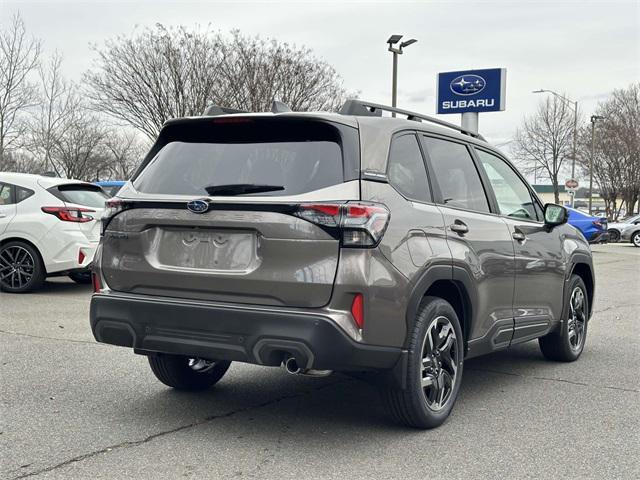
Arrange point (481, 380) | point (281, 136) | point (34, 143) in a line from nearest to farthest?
point (281, 136), point (481, 380), point (34, 143)

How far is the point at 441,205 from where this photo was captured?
459 cm

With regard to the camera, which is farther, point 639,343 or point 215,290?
point 639,343

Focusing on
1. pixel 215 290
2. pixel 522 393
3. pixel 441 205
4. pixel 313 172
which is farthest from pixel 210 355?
pixel 522 393

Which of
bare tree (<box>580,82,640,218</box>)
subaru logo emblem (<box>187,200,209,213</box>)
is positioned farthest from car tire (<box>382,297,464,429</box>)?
bare tree (<box>580,82,640,218</box>)

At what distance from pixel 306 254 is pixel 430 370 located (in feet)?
3.68

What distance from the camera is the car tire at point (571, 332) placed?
6309 millimetres

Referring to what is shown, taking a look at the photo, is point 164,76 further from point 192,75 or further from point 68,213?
point 68,213

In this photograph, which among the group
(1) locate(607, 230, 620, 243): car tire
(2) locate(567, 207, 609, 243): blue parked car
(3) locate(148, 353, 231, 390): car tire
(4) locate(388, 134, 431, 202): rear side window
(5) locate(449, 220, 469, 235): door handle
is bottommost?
(1) locate(607, 230, 620, 243): car tire

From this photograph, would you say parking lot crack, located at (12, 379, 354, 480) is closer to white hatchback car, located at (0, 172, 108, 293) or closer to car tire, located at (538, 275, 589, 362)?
car tire, located at (538, 275, 589, 362)

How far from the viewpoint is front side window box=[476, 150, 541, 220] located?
5.48 meters

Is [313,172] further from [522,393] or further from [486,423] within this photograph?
[522,393]

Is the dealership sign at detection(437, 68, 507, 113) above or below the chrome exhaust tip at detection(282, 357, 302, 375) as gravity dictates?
above

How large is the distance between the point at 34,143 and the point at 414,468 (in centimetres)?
3164

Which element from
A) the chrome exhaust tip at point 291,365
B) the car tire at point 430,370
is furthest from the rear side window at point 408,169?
the chrome exhaust tip at point 291,365
